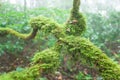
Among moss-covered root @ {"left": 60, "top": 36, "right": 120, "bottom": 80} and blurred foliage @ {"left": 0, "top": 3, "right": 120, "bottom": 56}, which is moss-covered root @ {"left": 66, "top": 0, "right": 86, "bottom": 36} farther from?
blurred foliage @ {"left": 0, "top": 3, "right": 120, "bottom": 56}

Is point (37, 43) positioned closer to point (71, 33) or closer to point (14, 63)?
point (14, 63)

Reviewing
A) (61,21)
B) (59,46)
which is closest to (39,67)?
(59,46)

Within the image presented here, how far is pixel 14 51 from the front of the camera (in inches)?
306

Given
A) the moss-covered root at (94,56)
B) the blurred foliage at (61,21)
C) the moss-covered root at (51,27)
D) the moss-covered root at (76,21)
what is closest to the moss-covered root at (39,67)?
the moss-covered root at (94,56)

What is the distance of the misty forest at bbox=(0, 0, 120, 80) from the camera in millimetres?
4160

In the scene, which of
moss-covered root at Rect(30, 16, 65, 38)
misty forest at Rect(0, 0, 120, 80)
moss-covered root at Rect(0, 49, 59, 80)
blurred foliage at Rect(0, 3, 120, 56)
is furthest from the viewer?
blurred foliage at Rect(0, 3, 120, 56)

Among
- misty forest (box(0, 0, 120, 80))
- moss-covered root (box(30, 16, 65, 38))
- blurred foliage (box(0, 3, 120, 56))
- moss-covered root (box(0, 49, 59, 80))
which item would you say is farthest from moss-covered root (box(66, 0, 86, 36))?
blurred foliage (box(0, 3, 120, 56))

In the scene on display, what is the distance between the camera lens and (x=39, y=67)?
4.04 metres

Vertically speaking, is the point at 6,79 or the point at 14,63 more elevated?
the point at 6,79

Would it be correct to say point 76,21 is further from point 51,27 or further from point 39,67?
point 39,67

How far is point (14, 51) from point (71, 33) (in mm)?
2958

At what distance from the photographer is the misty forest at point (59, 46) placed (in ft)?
13.6

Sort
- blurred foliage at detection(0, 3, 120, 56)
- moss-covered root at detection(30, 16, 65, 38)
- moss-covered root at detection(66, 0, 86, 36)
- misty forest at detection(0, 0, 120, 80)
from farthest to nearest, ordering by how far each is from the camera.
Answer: blurred foliage at detection(0, 3, 120, 56), moss-covered root at detection(66, 0, 86, 36), moss-covered root at detection(30, 16, 65, 38), misty forest at detection(0, 0, 120, 80)

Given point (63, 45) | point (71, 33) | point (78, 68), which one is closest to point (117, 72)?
point (63, 45)
